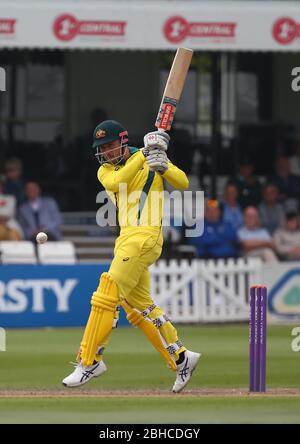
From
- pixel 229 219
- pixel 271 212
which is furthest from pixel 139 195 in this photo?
pixel 271 212

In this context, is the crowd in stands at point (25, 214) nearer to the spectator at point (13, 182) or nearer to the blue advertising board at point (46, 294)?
the spectator at point (13, 182)

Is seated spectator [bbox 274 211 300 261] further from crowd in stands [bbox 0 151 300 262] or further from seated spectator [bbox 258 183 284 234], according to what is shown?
seated spectator [bbox 258 183 284 234]

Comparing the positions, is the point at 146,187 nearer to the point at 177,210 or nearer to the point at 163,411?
the point at 163,411

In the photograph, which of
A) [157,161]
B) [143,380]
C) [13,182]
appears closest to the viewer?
[157,161]

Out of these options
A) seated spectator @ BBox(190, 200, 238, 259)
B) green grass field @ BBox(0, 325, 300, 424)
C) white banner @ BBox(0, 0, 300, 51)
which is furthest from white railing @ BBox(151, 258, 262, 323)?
white banner @ BBox(0, 0, 300, 51)

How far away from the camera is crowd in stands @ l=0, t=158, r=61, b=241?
63.2ft

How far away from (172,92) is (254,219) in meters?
8.66

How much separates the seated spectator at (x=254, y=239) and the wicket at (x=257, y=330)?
28.8 ft

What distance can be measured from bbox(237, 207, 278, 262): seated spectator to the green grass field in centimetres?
188

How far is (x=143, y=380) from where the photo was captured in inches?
474

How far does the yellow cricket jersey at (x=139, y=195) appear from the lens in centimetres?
1080

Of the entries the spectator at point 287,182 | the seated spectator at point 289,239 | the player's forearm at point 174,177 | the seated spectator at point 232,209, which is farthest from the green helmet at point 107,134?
the spectator at point 287,182

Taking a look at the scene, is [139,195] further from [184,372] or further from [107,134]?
[184,372]

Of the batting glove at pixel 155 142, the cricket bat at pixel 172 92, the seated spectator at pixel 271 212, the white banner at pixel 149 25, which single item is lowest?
the seated spectator at pixel 271 212
